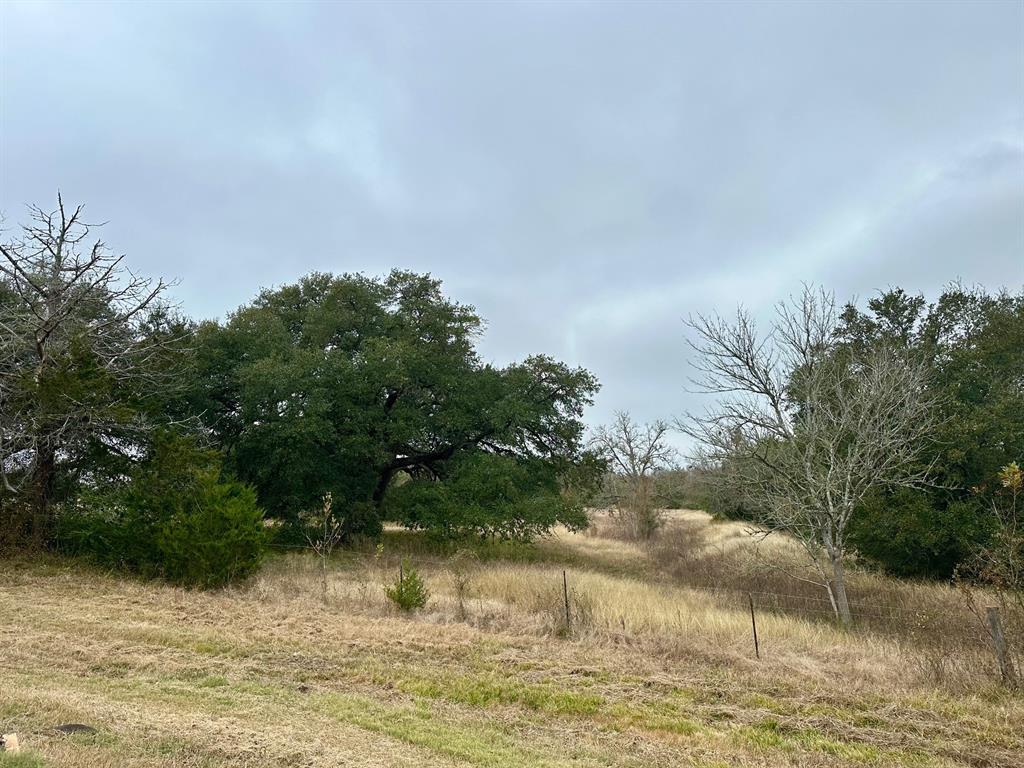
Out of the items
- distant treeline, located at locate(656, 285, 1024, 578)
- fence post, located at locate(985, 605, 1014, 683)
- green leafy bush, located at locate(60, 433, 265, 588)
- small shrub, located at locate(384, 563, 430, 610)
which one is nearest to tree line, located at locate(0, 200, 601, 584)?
green leafy bush, located at locate(60, 433, 265, 588)

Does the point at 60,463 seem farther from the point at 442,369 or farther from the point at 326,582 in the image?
the point at 442,369

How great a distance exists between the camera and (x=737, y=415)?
51.7ft

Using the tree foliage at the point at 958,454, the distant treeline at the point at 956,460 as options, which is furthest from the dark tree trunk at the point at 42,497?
the tree foliage at the point at 958,454

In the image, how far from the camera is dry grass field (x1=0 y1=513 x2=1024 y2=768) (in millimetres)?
5348

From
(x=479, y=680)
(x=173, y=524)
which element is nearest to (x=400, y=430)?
(x=173, y=524)

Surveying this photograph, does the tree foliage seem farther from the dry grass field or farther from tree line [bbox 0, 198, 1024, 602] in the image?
the dry grass field

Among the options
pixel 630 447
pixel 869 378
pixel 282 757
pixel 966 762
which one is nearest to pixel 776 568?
pixel 869 378

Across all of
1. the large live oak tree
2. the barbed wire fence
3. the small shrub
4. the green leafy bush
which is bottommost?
the barbed wire fence

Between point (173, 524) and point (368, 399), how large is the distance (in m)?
8.87

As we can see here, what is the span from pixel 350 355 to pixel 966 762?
22.2 metres

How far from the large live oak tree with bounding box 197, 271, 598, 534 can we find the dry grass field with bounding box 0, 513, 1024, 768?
27.2 ft

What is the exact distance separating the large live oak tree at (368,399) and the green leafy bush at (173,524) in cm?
480

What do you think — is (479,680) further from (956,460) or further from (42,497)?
(956,460)

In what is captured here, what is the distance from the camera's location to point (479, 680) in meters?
7.76
